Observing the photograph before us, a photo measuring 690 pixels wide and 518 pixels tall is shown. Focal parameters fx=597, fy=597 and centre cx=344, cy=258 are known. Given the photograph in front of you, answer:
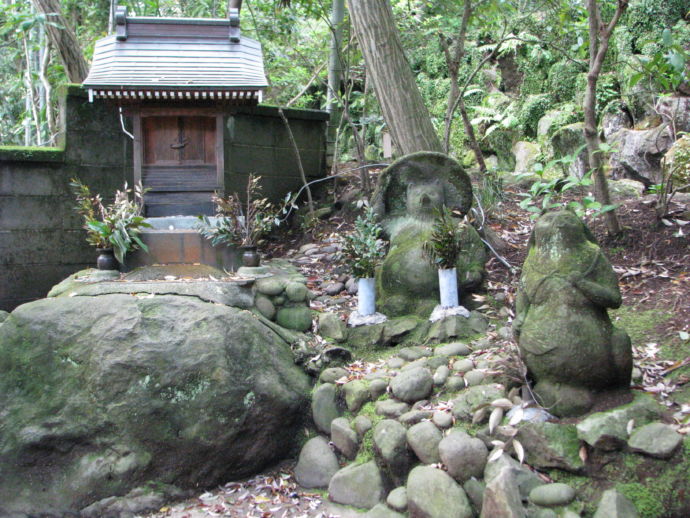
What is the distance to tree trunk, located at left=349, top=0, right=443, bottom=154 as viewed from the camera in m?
6.24

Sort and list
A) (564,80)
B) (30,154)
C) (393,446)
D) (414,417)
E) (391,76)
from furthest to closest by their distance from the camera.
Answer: (564,80) → (30,154) → (391,76) → (414,417) → (393,446)

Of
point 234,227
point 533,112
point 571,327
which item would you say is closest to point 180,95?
point 234,227

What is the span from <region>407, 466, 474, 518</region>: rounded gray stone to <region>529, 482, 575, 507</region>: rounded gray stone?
0.41 metres

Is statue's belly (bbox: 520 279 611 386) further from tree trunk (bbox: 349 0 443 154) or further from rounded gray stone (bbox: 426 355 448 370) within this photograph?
tree trunk (bbox: 349 0 443 154)

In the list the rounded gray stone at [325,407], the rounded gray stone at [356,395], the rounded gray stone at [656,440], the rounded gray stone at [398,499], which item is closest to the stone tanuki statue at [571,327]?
the rounded gray stone at [656,440]

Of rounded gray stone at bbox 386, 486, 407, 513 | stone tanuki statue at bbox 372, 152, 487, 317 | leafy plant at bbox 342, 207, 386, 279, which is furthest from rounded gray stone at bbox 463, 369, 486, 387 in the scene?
leafy plant at bbox 342, 207, 386, 279

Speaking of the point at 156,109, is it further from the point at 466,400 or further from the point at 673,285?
the point at 673,285

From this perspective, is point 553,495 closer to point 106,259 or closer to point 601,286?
point 601,286

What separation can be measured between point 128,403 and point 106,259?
1.73m

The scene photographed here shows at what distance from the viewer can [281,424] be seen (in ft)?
15.2

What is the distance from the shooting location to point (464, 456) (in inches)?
143

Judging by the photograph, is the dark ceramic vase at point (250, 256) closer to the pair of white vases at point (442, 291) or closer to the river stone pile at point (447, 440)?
the pair of white vases at point (442, 291)

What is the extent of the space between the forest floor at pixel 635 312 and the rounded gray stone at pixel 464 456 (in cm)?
79

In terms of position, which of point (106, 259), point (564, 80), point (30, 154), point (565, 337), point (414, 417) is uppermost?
point (564, 80)
